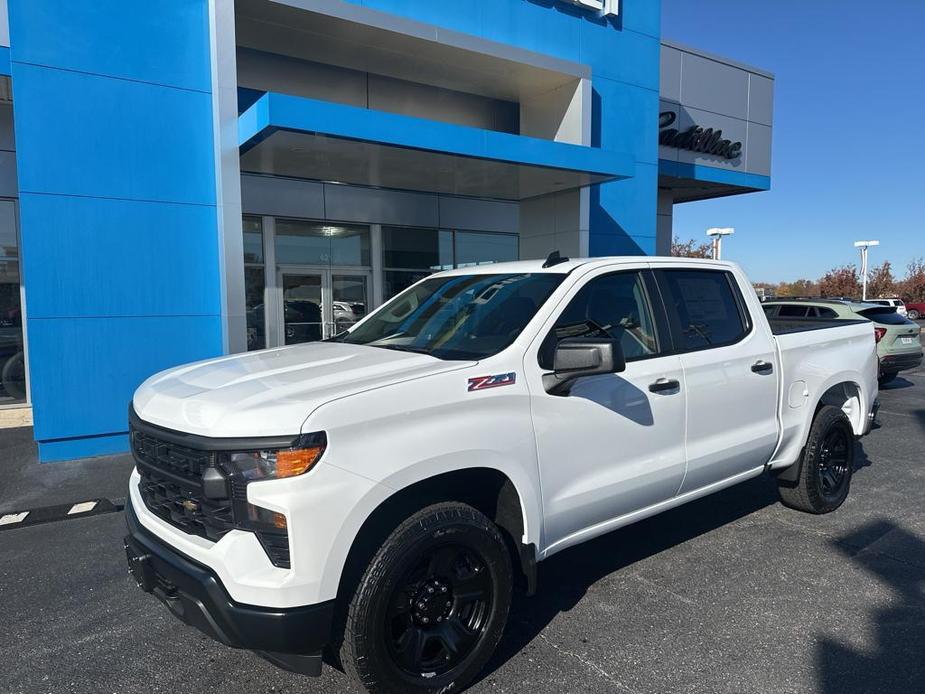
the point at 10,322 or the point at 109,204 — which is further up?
the point at 109,204

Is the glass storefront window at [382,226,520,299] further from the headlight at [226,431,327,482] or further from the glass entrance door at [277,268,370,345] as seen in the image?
the headlight at [226,431,327,482]

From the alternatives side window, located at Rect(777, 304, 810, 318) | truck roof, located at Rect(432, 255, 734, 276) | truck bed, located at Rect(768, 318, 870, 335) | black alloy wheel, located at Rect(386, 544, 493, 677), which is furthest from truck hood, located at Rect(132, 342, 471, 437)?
side window, located at Rect(777, 304, 810, 318)

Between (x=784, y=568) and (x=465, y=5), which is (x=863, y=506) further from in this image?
(x=465, y=5)

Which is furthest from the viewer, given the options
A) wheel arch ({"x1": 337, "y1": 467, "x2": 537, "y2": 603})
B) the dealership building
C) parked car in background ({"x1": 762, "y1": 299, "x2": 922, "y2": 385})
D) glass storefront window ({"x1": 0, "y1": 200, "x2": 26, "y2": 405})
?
parked car in background ({"x1": 762, "y1": 299, "x2": 922, "y2": 385})

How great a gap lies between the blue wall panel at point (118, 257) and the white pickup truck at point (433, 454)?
15.9 ft

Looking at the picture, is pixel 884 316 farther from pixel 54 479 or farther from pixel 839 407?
pixel 54 479

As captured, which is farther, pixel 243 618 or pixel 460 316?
pixel 460 316

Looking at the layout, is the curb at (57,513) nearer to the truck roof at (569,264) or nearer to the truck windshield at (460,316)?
the truck windshield at (460,316)

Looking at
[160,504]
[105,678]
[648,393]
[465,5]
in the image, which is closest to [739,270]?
[648,393]

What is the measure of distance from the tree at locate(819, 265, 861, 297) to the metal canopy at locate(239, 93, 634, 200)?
170ft

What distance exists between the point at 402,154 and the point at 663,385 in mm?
6928

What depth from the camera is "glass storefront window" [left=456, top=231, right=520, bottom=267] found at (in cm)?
1377

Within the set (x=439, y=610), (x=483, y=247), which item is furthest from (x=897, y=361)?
(x=439, y=610)

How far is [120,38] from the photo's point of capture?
7719 mm
